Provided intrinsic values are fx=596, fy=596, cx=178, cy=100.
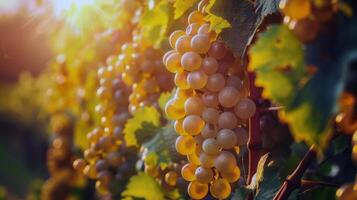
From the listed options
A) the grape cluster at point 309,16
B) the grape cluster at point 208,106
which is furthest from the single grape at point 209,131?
the grape cluster at point 309,16

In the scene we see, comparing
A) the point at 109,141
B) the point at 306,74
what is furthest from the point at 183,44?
the point at 109,141

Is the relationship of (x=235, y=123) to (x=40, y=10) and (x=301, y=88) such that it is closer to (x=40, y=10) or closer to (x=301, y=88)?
(x=301, y=88)

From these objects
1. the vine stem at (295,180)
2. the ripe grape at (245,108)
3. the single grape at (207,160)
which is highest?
the ripe grape at (245,108)

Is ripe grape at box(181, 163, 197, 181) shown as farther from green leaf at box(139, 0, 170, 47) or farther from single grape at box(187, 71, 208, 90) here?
green leaf at box(139, 0, 170, 47)

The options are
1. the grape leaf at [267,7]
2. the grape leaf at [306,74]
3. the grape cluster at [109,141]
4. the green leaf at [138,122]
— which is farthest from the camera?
the grape cluster at [109,141]

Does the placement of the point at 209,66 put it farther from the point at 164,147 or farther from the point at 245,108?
the point at 164,147

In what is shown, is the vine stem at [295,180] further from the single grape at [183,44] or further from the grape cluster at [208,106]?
the single grape at [183,44]
